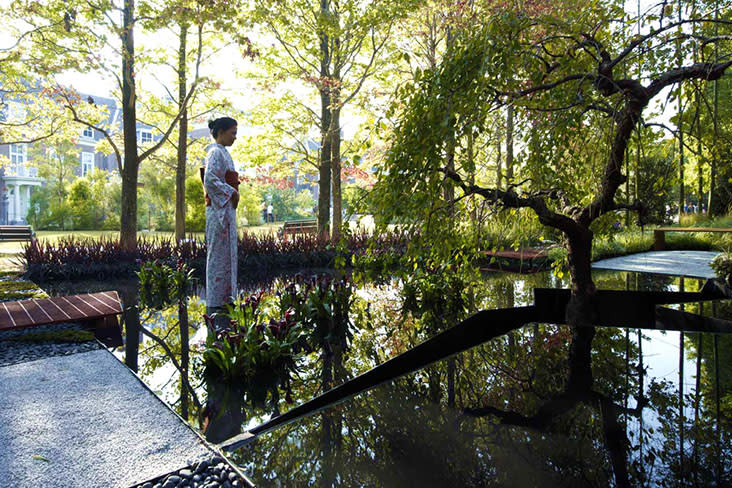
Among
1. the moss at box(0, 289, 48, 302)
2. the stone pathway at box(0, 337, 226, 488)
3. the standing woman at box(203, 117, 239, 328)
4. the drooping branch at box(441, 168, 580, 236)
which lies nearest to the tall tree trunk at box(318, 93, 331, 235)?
the moss at box(0, 289, 48, 302)

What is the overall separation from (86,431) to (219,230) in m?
3.01

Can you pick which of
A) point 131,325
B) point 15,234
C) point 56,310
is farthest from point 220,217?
point 15,234

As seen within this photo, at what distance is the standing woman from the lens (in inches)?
212

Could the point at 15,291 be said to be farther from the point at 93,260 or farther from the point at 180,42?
the point at 180,42

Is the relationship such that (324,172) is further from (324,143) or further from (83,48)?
(83,48)

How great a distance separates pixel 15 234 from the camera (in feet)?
54.2

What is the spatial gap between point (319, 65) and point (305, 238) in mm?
5607

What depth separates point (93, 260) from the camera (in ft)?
30.6

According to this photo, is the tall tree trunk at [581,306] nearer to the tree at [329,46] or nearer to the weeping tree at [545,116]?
the weeping tree at [545,116]

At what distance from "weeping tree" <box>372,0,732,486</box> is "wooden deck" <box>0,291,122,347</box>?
12.1ft

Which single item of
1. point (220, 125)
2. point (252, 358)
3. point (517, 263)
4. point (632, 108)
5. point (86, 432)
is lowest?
point (86, 432)

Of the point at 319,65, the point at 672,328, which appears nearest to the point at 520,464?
the point at 672,328

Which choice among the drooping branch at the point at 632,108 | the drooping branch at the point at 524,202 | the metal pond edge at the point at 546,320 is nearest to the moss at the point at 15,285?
the metal pond edge at the point at 546,320

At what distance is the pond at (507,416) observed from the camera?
6.77ft
